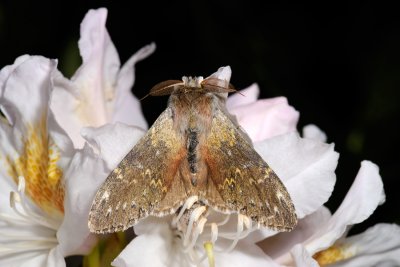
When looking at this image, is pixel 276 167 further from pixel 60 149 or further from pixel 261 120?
pixel 60 149

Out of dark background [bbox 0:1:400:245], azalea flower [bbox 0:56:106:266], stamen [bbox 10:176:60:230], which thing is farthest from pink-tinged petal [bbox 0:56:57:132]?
dark background [bbox 0:1:400:245]

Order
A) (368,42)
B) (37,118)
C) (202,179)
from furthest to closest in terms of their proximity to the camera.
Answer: (368,42)
(37,118)
(202,179)

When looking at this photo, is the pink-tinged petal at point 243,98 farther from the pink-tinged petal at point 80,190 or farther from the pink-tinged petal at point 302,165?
the pink-tinged petal at point 80,190

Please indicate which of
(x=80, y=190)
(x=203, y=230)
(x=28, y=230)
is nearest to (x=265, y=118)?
(x=203, y=230)

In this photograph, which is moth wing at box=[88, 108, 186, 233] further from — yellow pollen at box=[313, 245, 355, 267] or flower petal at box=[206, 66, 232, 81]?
yellow pollen at box=[313, 245, 355, 267]

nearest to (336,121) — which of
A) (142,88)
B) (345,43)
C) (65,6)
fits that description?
(345,43)
